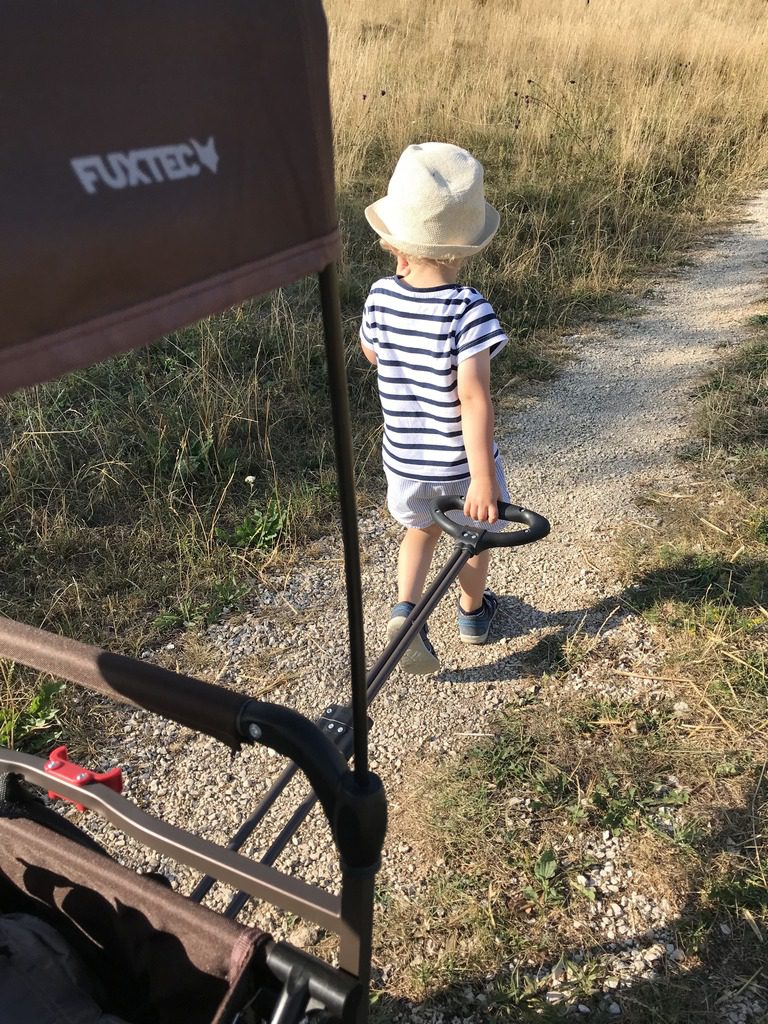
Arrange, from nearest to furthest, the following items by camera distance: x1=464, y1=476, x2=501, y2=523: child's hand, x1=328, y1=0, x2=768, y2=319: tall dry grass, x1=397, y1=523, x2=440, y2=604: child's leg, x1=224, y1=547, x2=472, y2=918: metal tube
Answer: x1=224, y1=547, x2=472, y2=918: metal tube < x1=464, y1=476, x2=501, y2=523: child's hand < x1=397, y1=523, x2=440, y2=604: child's leg < x1=328, y1=0, x2=768, y2=319: tall dry grass

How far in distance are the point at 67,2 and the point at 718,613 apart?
275 centimetres

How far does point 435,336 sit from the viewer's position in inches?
89.5

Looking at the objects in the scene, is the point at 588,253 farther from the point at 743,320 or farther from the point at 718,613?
the point at 718,613

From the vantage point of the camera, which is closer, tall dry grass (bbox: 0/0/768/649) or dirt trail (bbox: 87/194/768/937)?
dirt trail (bbox: 87/194/768/937)

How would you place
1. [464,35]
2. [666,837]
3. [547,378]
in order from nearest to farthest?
[666,837] → [547,378] → [464,35]

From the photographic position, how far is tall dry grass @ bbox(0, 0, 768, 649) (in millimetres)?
3189

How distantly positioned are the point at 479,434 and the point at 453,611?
1.00 meters

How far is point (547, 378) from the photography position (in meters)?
4.57

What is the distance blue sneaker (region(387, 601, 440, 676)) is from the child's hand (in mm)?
546

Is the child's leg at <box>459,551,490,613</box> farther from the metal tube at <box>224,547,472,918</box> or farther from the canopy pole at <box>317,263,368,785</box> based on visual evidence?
the canopy pole at <box>317,263,368,785</box>

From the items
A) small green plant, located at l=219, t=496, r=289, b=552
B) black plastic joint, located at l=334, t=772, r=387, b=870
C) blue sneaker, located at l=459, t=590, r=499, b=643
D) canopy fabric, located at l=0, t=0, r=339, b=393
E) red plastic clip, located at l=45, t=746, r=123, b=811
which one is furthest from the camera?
small green plant, located at l=219, t=496, r=289, b=552

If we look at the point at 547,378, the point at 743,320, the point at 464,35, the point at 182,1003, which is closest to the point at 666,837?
the point at 182,1003

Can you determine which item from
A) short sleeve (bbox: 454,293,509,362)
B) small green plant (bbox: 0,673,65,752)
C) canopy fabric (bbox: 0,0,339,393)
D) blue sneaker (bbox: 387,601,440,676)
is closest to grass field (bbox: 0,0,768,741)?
small green plant (bbox: 0,673,65,752)

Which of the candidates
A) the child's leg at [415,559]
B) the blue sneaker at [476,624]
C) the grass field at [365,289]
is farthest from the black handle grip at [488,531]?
the grass field at [365,289]
